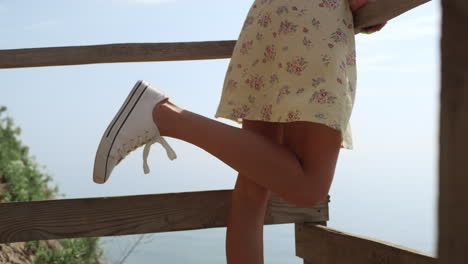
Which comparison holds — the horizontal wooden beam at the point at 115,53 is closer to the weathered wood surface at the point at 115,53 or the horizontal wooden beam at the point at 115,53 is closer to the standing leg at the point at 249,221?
the weathered wood surface at the point at 115,53

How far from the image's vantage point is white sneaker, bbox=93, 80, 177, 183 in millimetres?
1323

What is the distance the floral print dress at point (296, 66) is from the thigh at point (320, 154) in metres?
0.03

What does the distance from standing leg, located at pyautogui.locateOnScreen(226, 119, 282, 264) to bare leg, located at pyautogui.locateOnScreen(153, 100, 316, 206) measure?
0.66 feet

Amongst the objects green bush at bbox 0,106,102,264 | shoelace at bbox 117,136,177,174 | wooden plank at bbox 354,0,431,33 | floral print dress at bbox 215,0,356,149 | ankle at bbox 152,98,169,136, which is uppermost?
wooden plank at bbox 354,0,431,33

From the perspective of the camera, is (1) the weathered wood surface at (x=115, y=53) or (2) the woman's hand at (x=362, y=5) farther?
(1) the weathered wood surface at (x=115, y=53)

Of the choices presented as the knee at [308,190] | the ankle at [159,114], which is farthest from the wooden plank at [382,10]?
the ankle at [159,114]

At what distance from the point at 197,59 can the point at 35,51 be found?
531mm

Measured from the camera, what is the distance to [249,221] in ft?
4.65

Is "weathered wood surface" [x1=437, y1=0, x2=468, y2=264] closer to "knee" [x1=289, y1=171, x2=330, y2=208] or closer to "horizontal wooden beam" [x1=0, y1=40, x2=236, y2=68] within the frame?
"knee" [x1=289, y1=171, x2=330, y2=208]

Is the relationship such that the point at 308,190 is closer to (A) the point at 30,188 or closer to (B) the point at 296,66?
(B) the point at 296,66

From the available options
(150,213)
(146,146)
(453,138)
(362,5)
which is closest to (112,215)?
(150,213)

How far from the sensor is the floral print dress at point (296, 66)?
1214mm

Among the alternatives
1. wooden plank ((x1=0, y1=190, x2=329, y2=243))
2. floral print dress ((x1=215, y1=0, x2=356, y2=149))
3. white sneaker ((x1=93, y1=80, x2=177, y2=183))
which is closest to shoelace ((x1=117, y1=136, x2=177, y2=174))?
white sneaker ((x1=93, y1=80, x2=177, y2=183))

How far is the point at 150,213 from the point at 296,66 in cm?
74
